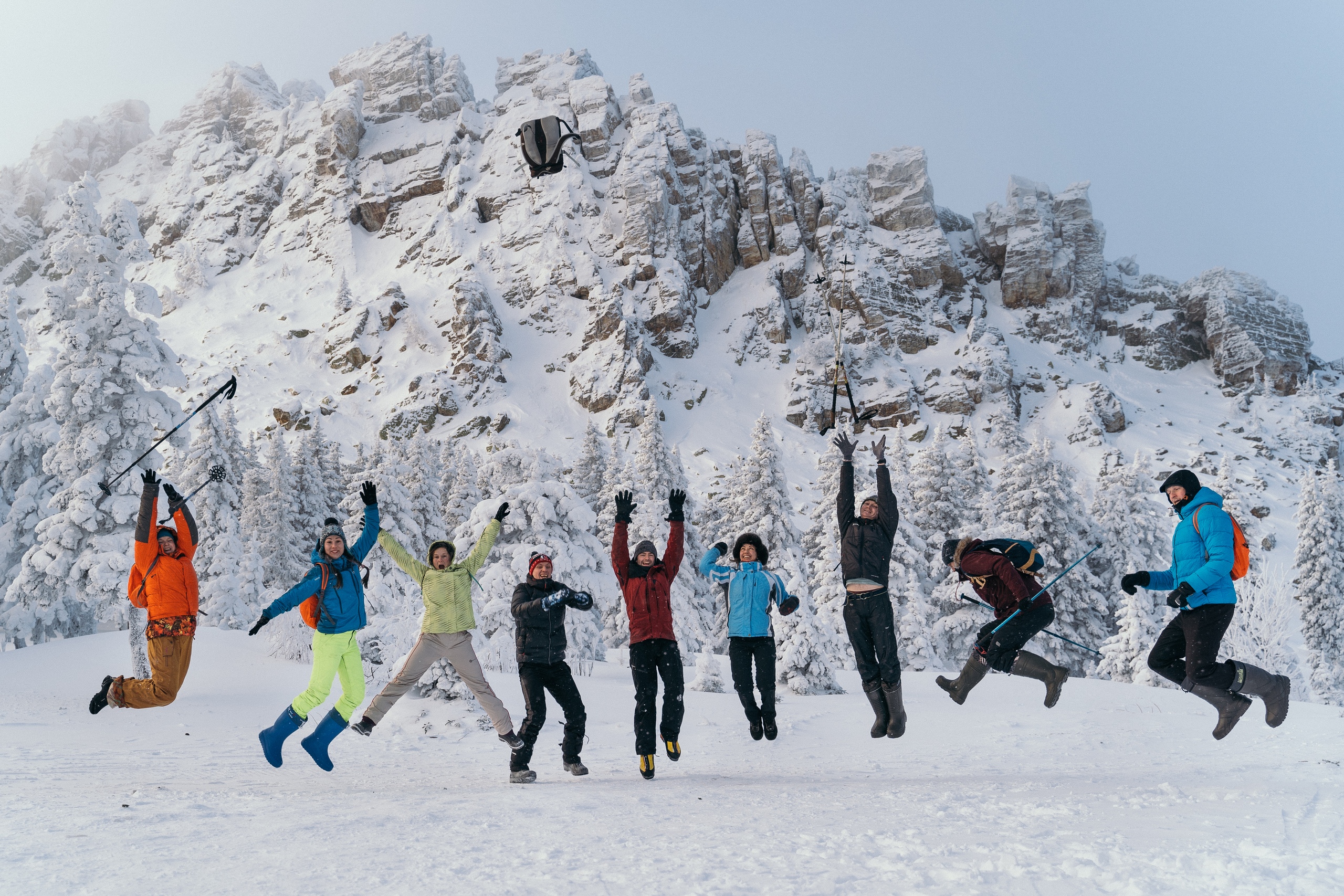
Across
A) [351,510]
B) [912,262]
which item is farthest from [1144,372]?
[351,510]

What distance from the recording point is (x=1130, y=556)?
93.1 feet

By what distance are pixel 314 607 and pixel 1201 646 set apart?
24.9ft

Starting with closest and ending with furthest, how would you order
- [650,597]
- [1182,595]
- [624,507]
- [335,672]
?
[1182,595]
[335,672]
[650,597]
[624,507]

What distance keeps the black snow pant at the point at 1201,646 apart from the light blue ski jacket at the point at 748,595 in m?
3.37

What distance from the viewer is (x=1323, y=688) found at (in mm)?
25844

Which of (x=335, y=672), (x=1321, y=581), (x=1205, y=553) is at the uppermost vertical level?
(x=1205, y=553)

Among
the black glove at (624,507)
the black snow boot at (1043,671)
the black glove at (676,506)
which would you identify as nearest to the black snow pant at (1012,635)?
the black snow boot at (1043,671)

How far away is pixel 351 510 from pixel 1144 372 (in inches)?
3893

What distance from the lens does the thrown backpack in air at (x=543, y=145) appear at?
935cm

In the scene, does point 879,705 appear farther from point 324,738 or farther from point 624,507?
point 324,738

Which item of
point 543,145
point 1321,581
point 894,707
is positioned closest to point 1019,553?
point 894,707

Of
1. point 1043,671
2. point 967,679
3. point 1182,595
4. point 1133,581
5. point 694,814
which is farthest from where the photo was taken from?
point 967,679

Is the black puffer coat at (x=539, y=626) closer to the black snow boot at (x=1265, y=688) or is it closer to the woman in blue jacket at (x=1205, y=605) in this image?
the woman in blue jacket at (x=1205, y=605)

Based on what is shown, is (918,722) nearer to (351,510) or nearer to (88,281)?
(88,281)
